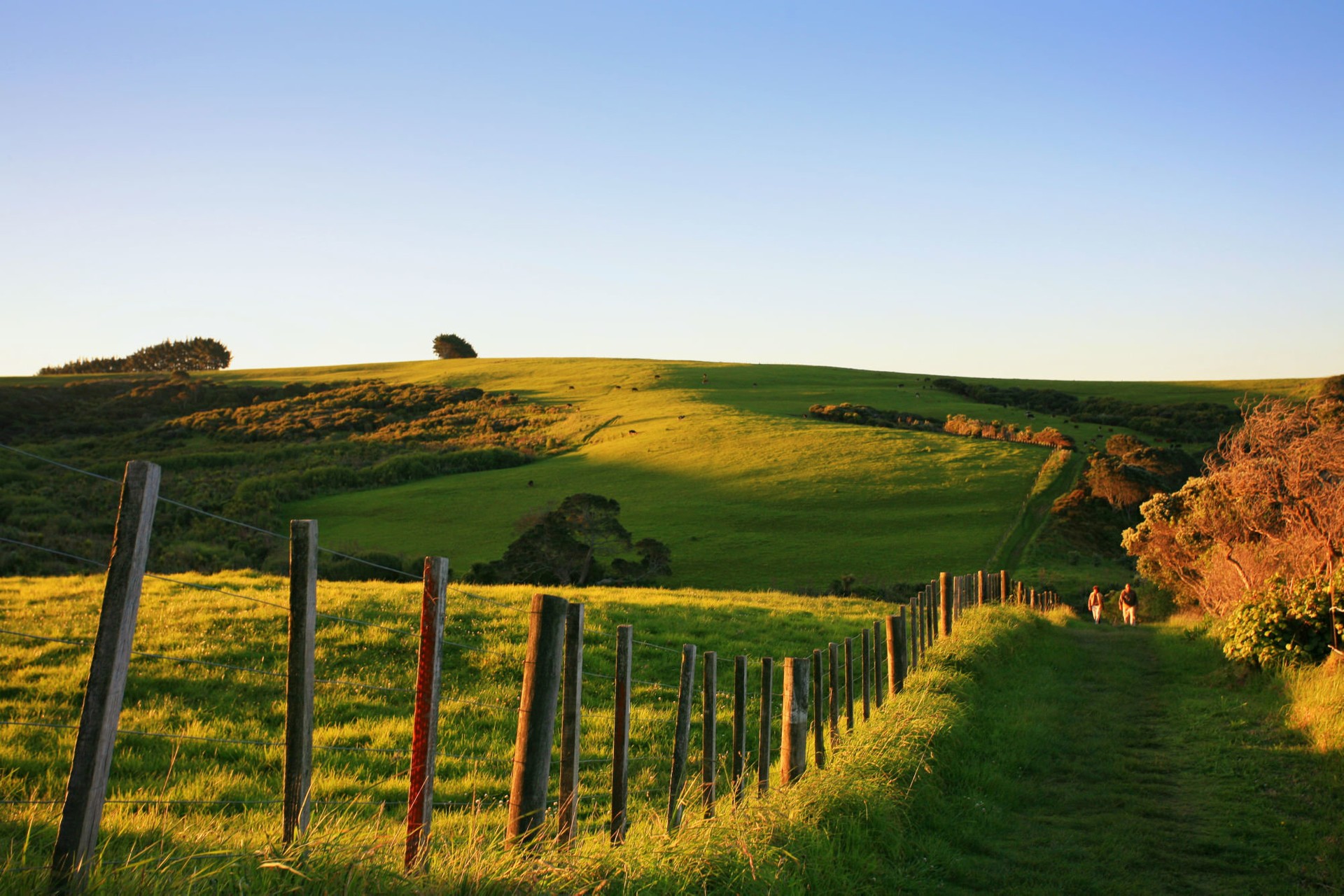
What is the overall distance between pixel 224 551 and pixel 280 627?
33.4m

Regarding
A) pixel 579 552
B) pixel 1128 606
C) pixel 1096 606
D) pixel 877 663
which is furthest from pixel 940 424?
pixel 877 663

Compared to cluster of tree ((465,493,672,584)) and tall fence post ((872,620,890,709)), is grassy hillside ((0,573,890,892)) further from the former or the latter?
cluster of tree ((465,493,672,584))

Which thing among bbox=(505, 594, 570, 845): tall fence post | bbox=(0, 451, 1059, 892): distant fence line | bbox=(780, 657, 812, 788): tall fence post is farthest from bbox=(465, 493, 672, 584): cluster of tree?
bbox=(505, 594, 570, 845): tall fence post

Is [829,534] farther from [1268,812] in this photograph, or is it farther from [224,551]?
[1268,812]

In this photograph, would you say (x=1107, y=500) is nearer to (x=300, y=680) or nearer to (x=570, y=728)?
(x=570, y=728)

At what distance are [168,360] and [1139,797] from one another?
6554 inches

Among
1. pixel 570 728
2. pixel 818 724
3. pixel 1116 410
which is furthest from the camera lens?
pixel 1116 410

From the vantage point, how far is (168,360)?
15012cm

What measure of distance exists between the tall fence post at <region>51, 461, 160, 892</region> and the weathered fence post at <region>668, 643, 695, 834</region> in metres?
3.40

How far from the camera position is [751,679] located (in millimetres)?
16125

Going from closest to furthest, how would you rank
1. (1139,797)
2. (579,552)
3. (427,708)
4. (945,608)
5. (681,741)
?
(427,708), (681,741), (1139,797), (945,608), (579,552)

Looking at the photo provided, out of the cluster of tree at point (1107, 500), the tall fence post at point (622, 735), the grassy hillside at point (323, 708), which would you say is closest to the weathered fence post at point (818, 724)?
the grassy hillside at point (323, 708)

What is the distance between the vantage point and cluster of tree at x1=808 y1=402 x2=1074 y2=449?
76.0 m

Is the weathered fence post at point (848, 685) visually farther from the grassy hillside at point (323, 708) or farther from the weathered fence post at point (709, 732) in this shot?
the weathered fence post at point (709, 732)
